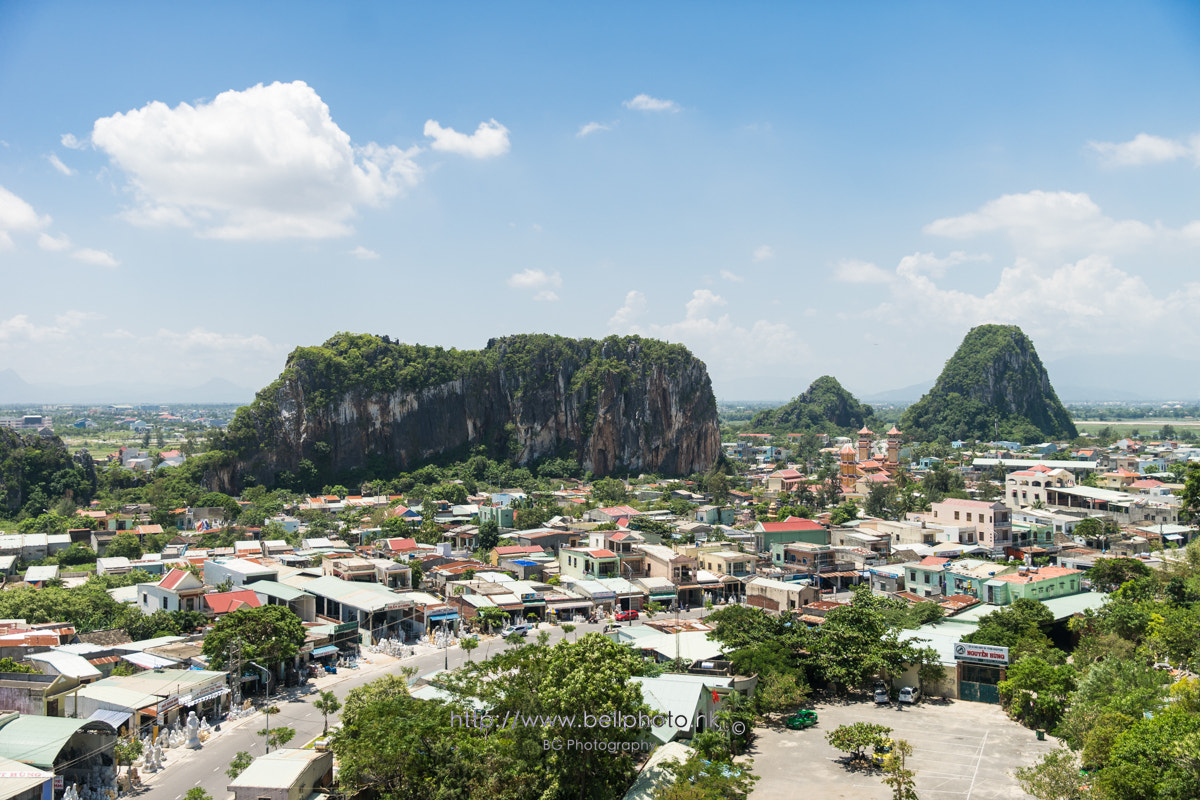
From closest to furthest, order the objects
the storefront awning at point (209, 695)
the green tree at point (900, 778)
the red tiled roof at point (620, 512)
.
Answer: the green tree at point (900, 778) → the storefront awning at point (209, 695) → the red tiled roof at point (620, 512)

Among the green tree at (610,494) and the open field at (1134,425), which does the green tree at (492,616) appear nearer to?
the green tree at (610,494)

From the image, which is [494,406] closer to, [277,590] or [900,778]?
[277,590]

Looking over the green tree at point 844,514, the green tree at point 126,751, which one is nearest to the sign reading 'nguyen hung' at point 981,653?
the green tree at point 126,751

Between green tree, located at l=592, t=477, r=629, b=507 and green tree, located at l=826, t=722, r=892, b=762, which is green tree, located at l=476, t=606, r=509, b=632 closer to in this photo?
green tree, located at l=826, t=722, r=892, b=762

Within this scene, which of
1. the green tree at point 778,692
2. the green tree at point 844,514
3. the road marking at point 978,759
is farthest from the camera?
the green tree at point 844,514

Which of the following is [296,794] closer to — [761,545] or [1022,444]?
[761,545]

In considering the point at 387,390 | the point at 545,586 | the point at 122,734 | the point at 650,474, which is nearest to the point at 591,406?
the point at 650,474
